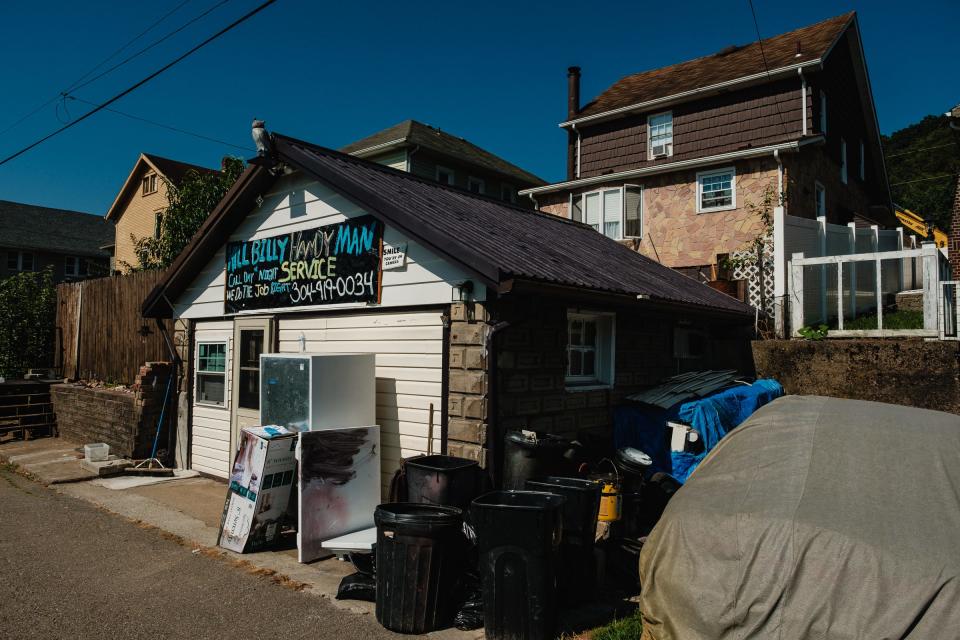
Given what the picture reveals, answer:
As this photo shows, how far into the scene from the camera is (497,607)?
4.39 m

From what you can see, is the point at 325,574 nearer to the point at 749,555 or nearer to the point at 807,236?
the point at 749,555

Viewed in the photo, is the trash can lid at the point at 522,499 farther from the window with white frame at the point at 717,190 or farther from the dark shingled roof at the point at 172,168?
the dark shingled roof at the point at 172,168

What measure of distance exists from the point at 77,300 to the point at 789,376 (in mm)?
15245

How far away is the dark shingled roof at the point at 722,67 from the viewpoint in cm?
1789

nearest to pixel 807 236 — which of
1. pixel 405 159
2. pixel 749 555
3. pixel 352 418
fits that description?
pixel 352 418

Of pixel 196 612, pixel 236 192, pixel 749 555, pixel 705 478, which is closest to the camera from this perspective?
pixel 749 555

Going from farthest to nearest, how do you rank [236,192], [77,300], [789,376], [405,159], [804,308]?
[405,159]
[77,300]
[804,308]
[789,376]
[236,192]

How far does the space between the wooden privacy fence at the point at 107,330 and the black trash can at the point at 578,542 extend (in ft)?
28.5

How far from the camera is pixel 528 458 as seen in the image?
599cm

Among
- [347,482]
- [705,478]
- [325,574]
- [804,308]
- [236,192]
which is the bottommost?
[325,574]

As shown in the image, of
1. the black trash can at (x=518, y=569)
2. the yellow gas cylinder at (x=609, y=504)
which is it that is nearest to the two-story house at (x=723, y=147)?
the yellow gas cylinder at (x=609, y=504)

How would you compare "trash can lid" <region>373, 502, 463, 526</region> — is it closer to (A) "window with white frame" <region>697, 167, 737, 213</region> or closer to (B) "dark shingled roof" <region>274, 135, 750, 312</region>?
(B) "dark shingled roof" <region>274, 135, 750, 312</region>

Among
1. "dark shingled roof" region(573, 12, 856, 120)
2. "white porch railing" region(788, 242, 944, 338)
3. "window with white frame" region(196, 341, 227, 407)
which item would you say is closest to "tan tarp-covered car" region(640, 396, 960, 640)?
"white porch railing" region(788, 242, 944, 338)

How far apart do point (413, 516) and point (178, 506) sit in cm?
485
